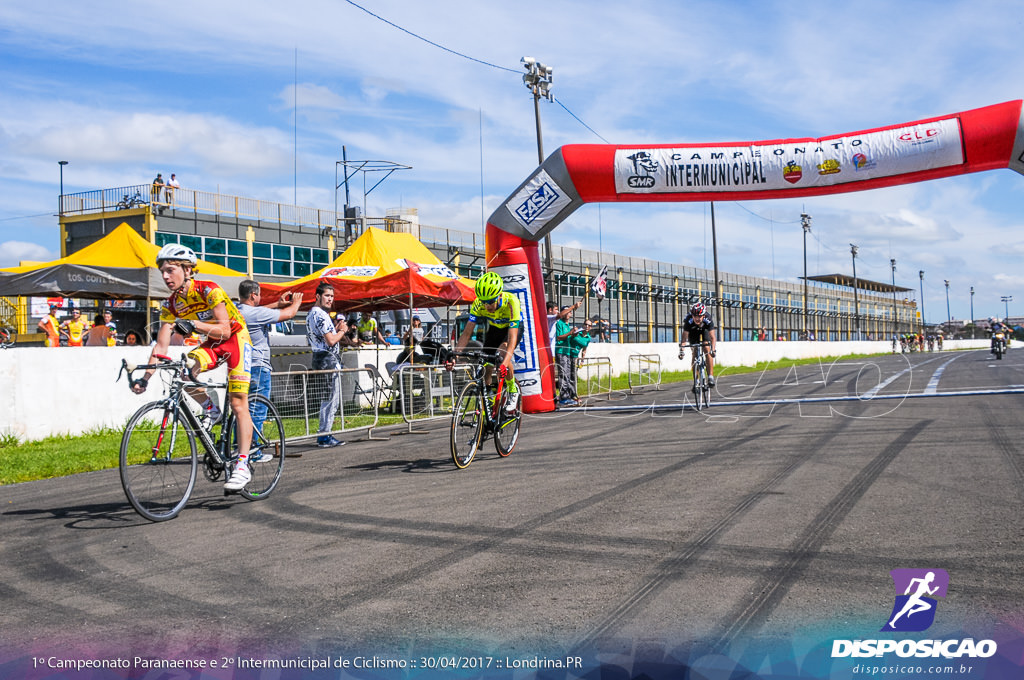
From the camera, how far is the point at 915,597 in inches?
147

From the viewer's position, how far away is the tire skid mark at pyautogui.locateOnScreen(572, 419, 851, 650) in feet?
11.3

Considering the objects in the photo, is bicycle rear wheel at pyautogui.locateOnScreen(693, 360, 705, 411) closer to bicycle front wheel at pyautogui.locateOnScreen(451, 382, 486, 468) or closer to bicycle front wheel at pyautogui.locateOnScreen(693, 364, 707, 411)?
bicycle front wheel at pyautogui.locateOnScreen(693, 364, 707, 411)

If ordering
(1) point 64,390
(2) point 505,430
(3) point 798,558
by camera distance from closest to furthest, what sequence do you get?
(3) point 798,558
(2) point 505,430
(1) point 64,390

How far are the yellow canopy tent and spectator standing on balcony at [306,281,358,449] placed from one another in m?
5.16

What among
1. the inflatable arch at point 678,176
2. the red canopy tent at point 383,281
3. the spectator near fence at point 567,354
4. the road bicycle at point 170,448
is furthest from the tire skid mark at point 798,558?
the red canopy tent at point 383,281

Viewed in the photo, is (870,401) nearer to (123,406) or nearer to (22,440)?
(123,406)

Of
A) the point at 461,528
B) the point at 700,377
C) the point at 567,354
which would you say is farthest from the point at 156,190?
the point at 461,528

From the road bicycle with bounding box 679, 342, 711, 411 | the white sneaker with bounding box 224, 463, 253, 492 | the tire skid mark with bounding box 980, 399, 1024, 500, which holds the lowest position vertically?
the tire skid mark with bounding box 980, 399, 1024, 500

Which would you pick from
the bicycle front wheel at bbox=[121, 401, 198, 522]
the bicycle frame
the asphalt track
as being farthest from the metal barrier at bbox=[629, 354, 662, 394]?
the bicycle front wheel at bbox=[121, 401, 198, 522]

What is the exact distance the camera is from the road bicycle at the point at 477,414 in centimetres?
810

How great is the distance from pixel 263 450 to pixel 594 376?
16437 millimetres

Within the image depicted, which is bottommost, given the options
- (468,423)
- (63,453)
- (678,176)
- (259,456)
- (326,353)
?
(63,453)

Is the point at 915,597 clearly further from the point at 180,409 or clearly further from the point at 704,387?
the point at 704,387

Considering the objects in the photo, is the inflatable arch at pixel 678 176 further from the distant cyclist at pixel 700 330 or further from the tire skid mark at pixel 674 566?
the tire skid mark at pixel 674 566
